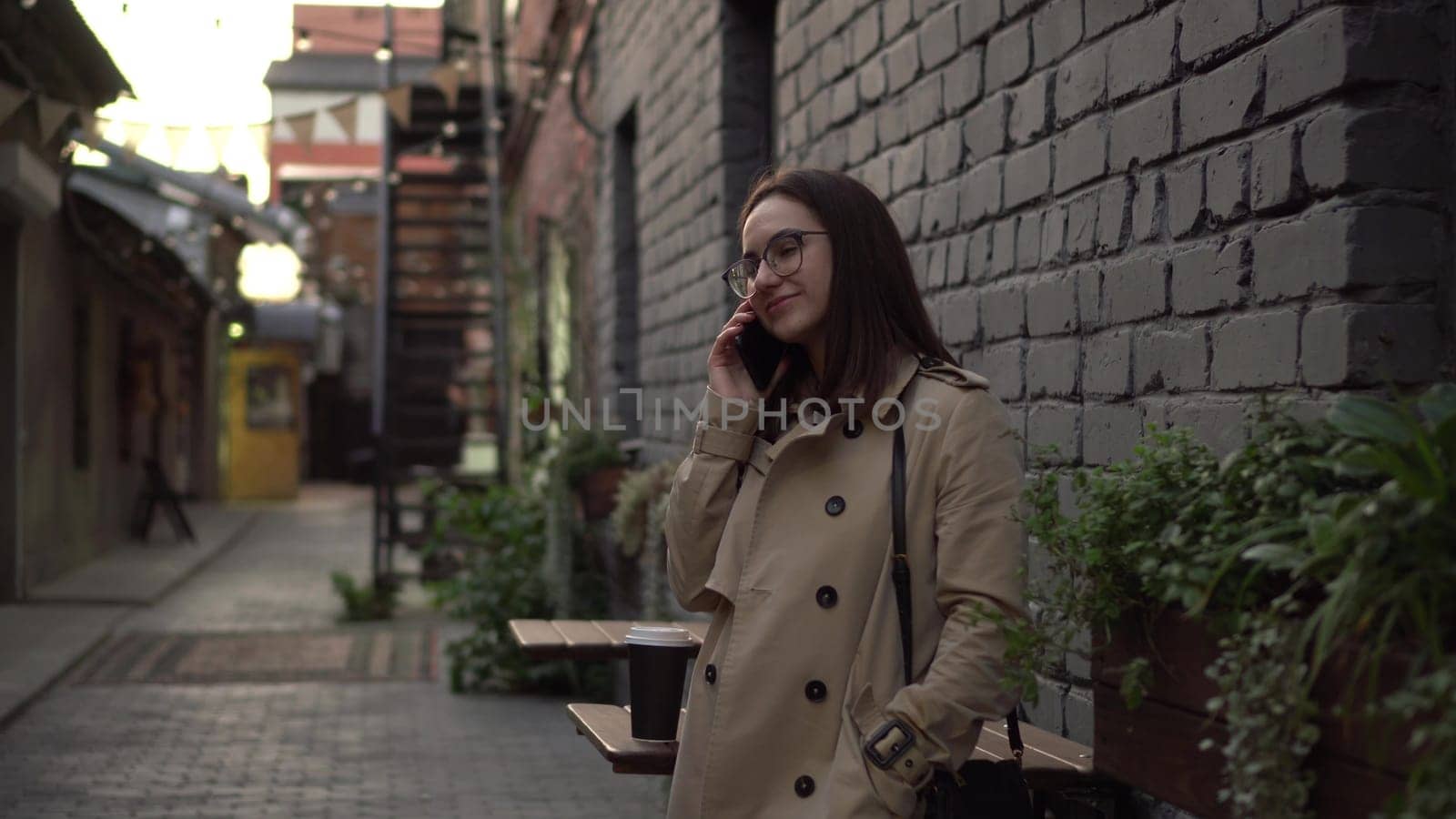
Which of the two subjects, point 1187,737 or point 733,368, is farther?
point 733,368

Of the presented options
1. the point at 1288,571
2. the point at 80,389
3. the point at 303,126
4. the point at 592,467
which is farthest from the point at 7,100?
the point at 80,389

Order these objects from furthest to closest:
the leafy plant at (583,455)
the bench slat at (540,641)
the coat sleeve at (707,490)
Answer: the leafy plant at (583,455)
the bench slat at (540,641)
the coat sleeve at (707,490)

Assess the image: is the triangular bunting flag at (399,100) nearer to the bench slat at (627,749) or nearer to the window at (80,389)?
the bench slat at (627,749)

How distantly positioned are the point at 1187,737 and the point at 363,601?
950 centimetres

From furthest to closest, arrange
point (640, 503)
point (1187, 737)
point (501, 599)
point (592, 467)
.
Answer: point (501, 599) → point (592, 467) → point (640, 503) → point (1187, 737)

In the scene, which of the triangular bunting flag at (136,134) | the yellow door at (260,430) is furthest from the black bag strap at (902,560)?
the yellow door at (260,430)

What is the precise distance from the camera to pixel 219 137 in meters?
8.54

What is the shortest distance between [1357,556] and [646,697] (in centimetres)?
177

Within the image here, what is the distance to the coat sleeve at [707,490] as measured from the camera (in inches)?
101

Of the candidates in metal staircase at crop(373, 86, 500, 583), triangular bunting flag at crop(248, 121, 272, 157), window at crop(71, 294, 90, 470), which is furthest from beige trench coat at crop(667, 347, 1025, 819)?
window at crop(71, 294, 90, 470)

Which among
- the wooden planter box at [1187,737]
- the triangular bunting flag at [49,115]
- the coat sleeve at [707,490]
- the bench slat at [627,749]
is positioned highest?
the triangular bunting flag at [49,115]

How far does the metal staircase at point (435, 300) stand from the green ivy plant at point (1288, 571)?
36.6ft

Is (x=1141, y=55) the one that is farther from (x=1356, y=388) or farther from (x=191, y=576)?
(x=191, y=576)

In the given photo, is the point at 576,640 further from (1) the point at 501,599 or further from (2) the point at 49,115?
(2) the point at 49,115
